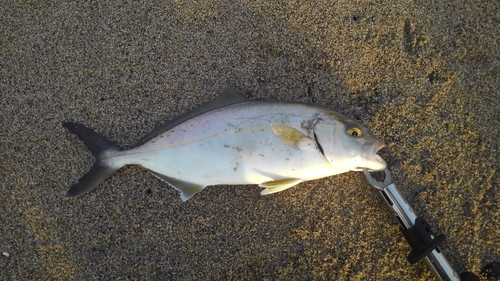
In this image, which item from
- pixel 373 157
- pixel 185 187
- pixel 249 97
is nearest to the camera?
pixel 373 157

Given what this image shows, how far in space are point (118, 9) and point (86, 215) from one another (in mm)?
1558

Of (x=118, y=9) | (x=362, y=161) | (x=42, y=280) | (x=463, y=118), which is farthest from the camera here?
(x=118, y=9)

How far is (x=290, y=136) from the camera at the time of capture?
6.84 feet

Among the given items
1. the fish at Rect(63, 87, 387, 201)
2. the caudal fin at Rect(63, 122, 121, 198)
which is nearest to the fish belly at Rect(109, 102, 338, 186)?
the fish at Rect(63, 87, 387, 201)

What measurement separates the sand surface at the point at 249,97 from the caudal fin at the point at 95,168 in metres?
0.09

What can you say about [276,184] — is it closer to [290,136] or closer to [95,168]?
[290,136]

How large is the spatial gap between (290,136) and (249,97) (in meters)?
0.53

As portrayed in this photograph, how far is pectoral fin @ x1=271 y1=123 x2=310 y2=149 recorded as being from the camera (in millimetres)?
2078

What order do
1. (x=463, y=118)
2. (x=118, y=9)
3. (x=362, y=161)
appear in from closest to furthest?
(x=362, y=161) → (x=463, y=118) → (x=118, y=9)

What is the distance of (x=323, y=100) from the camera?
243 centimetres

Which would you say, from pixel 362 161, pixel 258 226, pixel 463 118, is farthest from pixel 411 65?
pixel 258 226

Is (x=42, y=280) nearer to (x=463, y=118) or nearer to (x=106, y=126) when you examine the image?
(x=106, y=126)

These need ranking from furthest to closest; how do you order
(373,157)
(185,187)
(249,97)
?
(249,97), (185,187), (373,157)

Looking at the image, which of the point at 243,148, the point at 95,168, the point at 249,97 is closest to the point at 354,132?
the point at 243,148
